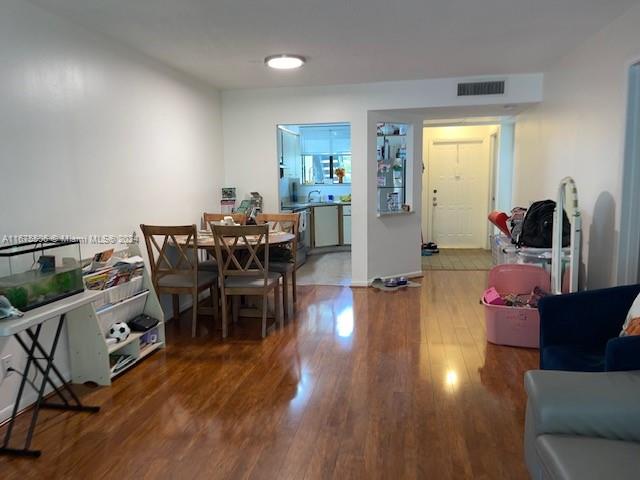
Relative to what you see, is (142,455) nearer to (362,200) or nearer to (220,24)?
(220,24)

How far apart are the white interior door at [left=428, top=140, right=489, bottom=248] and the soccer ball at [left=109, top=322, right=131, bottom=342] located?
6.12 m

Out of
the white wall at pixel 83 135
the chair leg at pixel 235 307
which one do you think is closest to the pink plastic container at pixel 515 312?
the chair leg at pixel 235 307

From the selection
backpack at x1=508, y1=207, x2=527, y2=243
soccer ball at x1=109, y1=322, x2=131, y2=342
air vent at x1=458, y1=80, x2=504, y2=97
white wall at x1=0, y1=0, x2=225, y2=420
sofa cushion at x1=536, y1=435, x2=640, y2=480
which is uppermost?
air vent at x1=458, y1=80, x2=504, y2=97

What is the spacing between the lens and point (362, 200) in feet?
17.4

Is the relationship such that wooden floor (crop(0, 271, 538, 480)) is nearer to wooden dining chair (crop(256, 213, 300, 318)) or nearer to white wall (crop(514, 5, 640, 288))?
wooden dining chair (crop(256, 213, 300, 318))

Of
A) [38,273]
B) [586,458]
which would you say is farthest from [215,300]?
[586,458]

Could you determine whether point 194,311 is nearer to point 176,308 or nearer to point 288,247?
point 176,308

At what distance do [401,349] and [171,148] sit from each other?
9.20 ft

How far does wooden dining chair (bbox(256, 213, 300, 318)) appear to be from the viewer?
14.1ft

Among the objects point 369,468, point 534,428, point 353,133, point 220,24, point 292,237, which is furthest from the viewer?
point 353,133

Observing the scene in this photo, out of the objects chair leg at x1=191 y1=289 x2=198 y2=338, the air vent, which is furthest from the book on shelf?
the air vent

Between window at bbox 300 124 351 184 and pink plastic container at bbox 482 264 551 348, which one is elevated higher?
window at bbox 300 124 351 184

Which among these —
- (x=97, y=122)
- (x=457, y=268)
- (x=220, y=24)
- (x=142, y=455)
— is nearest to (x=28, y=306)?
(x=142, y=455)

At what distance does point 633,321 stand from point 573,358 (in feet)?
1.03
